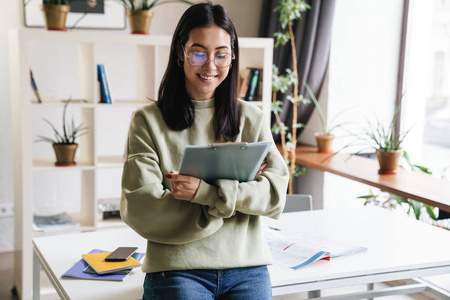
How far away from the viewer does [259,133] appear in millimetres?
1813

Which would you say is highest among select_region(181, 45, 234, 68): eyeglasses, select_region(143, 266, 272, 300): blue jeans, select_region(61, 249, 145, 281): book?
select_region(181, 45, 234, 68): eyeglasses

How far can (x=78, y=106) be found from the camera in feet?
11.2

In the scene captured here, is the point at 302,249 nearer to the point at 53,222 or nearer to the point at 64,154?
the point at 64,154

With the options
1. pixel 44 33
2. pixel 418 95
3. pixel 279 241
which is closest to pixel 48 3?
pixel 44 33

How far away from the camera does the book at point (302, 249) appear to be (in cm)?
205

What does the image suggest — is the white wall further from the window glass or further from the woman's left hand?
the woman's left hand

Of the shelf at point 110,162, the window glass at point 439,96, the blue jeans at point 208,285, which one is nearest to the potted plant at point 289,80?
the window glass at point 439,96

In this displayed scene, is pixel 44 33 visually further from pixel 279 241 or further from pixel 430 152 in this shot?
pixel 430 152

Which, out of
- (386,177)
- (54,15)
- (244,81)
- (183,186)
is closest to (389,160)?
(386,177)

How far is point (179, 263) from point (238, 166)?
1.01 feet

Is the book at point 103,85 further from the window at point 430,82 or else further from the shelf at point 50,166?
the window at point 430,82

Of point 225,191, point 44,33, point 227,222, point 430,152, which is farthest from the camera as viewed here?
point 430,152

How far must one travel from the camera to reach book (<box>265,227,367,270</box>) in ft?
6.74

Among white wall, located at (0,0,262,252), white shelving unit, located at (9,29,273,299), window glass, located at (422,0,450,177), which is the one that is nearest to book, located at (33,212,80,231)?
white shelving unit, located at (9,29,273,299)
